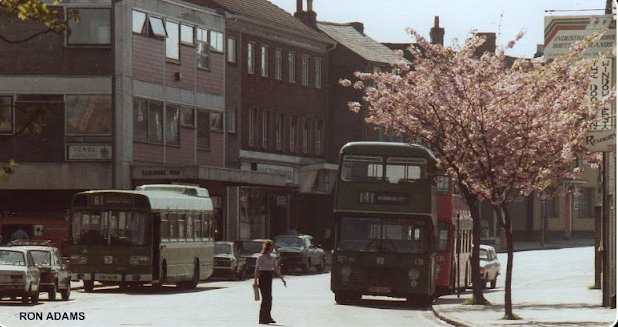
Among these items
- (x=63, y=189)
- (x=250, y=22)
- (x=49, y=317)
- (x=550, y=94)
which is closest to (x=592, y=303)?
(x=550, y=94)

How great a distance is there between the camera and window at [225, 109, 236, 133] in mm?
68125

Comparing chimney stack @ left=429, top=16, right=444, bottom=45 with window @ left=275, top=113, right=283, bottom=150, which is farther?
chimney stack @ left=429, top=16, right=444, bottom=45

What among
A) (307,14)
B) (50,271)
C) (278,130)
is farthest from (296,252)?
(307,14)

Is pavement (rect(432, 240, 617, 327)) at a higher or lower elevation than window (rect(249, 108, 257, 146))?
lower

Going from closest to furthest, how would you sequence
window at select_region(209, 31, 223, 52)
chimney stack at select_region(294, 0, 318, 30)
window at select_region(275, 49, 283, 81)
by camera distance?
window at select_region(209, 31, 223, 52)
window at select_region(275, 49, 283, 81)
chimney stack at select_region(294, 0, 318, 30)

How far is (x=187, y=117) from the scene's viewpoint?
64250 mm

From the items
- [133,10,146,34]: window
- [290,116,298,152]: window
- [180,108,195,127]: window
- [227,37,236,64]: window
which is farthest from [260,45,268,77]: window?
[133,10,146,34]: window

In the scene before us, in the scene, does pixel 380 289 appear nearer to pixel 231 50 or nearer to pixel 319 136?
pixel 231 50

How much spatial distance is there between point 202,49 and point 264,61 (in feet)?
22.6

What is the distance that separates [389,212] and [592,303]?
16.3ft

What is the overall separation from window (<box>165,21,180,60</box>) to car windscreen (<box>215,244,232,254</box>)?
12510mm

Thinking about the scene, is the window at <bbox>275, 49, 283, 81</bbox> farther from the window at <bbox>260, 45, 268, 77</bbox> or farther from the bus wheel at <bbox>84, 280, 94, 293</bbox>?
the bus wheel at <bbox>84, 280, 94, 293</bbox>

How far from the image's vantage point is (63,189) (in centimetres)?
5797

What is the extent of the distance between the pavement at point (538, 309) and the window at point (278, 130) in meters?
25.7
